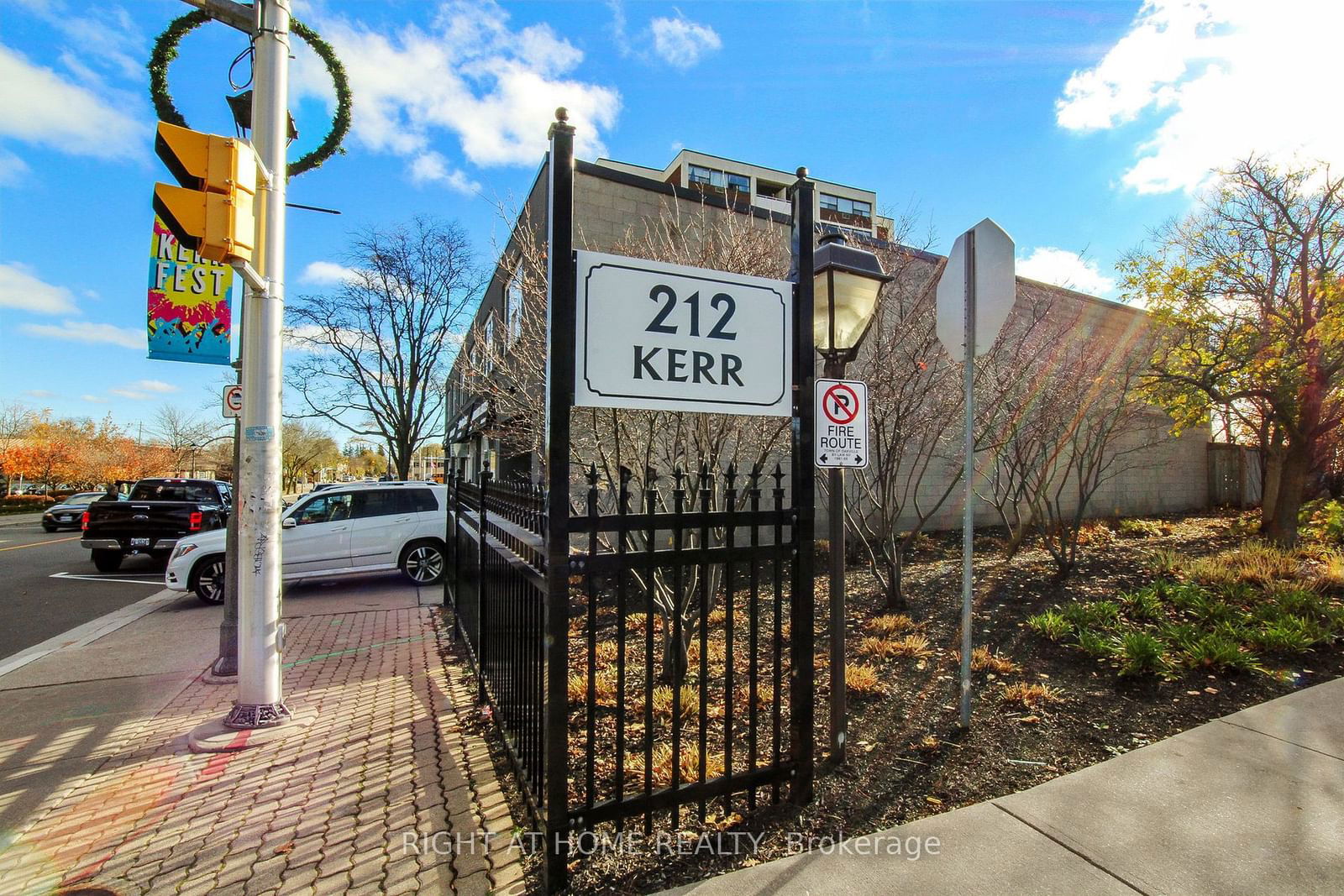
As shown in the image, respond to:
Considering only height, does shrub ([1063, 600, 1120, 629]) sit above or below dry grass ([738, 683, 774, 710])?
above

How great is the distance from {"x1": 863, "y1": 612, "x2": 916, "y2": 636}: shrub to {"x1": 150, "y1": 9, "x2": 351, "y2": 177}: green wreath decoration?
6.28 meters

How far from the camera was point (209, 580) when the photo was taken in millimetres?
8539

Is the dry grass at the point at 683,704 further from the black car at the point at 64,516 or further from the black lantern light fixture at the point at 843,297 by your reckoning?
the black car at the point at 64,516

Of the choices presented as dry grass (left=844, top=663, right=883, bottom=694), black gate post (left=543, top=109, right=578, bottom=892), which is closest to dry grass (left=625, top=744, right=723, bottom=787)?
black gate post (left=543, top=109, right=578, bottom=892)

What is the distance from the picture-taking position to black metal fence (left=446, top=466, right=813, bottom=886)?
248cm

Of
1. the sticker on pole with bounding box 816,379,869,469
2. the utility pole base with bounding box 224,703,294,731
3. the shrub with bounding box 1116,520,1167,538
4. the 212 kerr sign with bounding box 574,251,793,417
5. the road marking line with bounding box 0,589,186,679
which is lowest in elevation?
the road marking line with bounding box 0,589,186,679

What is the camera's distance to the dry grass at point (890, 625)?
5.67 meters

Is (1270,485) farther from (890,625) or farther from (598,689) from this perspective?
(598,689)

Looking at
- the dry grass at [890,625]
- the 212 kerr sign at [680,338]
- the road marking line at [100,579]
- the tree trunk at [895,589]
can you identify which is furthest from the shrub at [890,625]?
the road marking line at [100,579]

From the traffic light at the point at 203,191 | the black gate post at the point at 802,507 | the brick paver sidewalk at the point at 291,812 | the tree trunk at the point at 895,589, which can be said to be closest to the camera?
the brick paver sidewalk at the point at 291,812

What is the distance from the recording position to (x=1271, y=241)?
9672 millimetres

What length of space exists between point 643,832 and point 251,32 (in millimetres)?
5385

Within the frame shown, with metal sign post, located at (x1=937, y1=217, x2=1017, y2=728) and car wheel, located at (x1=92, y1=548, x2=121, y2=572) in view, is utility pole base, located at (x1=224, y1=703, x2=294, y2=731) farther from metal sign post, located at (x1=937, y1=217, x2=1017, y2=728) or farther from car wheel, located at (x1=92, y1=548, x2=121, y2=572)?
car wheel, located at (x1=92, y1=548, x2=121, y2=572)

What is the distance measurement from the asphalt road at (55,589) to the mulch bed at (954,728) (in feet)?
26.0
